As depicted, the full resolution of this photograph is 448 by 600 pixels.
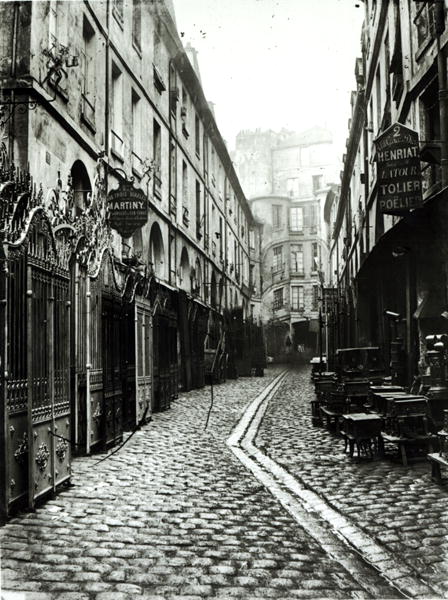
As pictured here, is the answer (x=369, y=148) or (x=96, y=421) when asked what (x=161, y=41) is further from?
(x=96, y=421)

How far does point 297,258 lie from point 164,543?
192 feet

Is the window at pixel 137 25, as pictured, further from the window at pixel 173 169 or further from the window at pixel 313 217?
the window at pixel 313 217

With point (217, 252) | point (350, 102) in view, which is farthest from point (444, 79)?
point (217, 252)

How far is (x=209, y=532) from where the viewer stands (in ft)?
16.6

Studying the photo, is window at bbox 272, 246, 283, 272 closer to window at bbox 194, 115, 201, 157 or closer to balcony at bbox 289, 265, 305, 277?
balcony at bbox 289, 265, 305, 277

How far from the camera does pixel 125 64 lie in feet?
56.3

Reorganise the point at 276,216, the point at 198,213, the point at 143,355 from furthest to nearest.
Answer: the point at 276,216
the point at 198,213
the point at 143,355

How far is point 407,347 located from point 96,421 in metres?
7.05

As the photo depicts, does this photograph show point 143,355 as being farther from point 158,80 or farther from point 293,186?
point 293,186

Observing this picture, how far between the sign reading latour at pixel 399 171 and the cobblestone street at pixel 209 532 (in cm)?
437

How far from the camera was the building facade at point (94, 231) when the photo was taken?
5793mm

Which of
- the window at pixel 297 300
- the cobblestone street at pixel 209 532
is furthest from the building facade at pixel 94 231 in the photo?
the window at pixel 297 300

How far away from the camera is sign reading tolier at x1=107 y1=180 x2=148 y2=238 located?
47.2 feet

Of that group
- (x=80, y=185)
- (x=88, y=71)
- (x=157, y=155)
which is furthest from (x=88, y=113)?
(x=157, y=155)
